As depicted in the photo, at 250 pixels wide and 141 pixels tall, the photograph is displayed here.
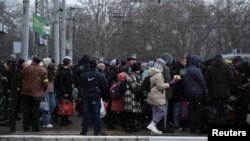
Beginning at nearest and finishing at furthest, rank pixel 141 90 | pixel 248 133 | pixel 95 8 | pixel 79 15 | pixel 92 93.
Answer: pixel 248 133, pixel 92 93, pixel 141 90, pixel 95 8, pixel 79 15

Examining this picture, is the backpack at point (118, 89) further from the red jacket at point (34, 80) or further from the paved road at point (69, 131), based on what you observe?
the red jacket at point (34, 80)

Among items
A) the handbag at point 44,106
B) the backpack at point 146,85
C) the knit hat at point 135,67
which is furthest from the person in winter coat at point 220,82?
the handbag at point 44,106

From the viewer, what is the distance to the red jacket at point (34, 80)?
12.4 metres

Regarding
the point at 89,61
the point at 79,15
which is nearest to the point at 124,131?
the point at 89,61

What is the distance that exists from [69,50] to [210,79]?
29076mm

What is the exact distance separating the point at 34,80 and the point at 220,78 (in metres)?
4.34

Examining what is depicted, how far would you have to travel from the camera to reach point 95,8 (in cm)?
4888

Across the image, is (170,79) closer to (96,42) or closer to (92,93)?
(92,93)

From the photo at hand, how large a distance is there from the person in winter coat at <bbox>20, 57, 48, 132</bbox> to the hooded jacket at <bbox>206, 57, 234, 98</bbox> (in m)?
3.94

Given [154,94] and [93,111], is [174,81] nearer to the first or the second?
[154,94]

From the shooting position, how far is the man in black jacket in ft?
38.1

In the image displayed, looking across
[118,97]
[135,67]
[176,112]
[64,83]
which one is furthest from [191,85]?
[64,83]

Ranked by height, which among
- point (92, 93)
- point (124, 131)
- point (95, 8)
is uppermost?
point (95, 8)

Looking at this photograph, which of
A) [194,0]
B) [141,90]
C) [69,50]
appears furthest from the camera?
[194,0]
